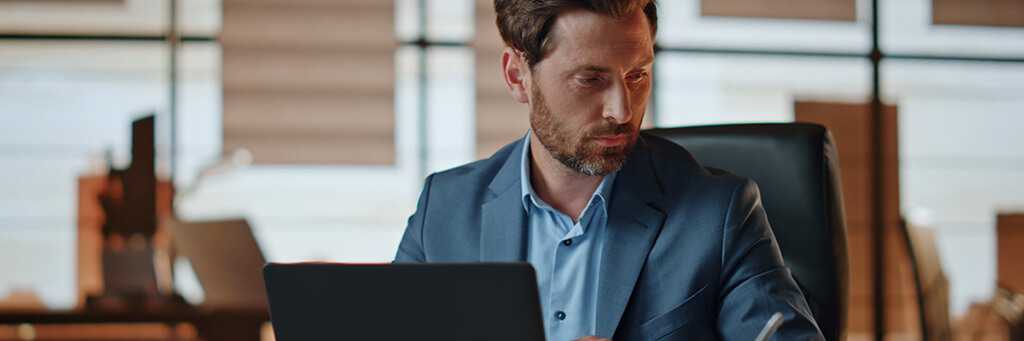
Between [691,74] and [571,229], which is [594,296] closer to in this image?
[571,229]

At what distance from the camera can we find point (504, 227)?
1.11m

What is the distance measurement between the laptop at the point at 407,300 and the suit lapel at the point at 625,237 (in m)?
0.34

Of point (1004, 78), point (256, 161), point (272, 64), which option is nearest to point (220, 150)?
point (256, 161)

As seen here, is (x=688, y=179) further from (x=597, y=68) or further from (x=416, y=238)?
(x=416, y=238)

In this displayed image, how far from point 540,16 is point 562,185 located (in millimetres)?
261

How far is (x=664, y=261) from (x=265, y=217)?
125 inches

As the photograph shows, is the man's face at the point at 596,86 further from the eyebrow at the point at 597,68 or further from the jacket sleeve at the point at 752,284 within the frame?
the jacket sleeve at the point at 752,284

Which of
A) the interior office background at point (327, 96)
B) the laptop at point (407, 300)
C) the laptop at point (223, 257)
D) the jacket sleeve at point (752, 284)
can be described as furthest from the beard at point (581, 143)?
the interior office background at point (327, 96)

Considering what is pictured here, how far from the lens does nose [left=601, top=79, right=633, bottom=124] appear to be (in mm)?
1034

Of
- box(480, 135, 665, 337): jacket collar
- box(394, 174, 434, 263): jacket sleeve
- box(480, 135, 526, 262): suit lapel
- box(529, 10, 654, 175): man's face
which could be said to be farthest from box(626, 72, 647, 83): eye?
box(394, 174, 434, 263): jacket sleeve

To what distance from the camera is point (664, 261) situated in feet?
3.33

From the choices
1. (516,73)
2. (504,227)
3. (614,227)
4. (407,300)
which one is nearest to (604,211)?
(614,227)

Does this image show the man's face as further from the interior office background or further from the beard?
the interior office background

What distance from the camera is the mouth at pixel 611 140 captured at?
106 centimetres
